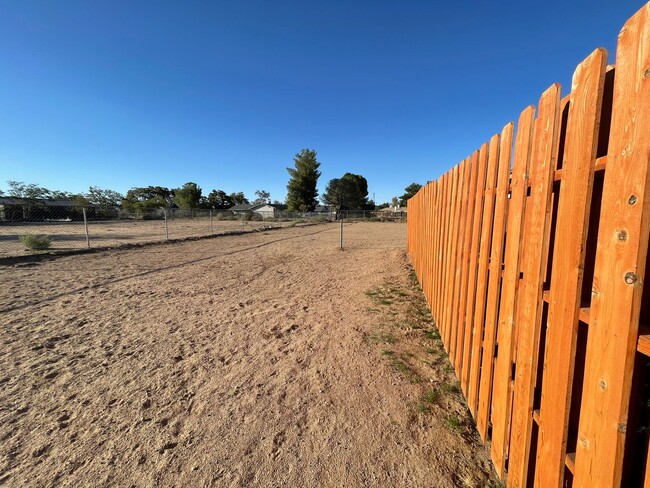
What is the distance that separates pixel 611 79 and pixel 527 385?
126 centimetres

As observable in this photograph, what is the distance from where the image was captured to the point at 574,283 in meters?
1.02

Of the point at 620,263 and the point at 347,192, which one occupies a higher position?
the point at 347,192

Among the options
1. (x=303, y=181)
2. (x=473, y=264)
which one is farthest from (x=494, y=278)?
(x=303, y=181)

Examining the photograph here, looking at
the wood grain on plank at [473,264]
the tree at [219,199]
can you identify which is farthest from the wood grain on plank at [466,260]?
the tree at [219,199]

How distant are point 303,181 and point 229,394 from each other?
51833mm

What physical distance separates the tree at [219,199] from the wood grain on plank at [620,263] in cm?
8923

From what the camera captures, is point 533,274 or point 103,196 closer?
point 533,274

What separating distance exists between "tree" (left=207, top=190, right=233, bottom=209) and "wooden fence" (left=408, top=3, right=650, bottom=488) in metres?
88.6

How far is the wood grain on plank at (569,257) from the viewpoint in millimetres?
974

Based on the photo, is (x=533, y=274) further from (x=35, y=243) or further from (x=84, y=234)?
(x=84, y=234)

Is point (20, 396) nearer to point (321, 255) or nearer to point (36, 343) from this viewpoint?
point (36, 343)

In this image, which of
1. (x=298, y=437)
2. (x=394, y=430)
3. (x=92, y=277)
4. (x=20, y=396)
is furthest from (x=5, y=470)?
(x=92, y=277)

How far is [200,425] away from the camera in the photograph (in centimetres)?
211

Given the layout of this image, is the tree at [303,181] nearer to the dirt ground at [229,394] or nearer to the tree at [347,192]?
the tree at [347,192]
